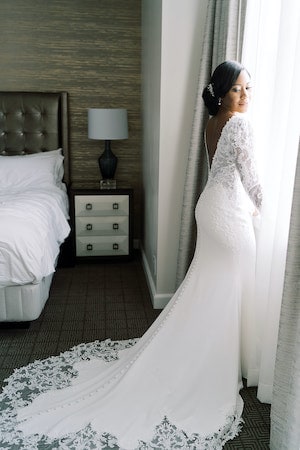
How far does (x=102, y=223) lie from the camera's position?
4004 mm

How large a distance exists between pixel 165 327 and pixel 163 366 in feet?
0.60

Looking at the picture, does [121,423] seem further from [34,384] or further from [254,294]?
[254,294]

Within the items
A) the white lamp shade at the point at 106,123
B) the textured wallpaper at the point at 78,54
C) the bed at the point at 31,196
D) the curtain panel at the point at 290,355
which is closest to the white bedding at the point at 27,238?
the bed at the point at 31,196

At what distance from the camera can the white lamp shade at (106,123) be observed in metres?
3.83

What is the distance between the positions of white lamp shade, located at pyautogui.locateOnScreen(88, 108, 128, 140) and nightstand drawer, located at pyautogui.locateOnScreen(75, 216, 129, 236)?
77 cm

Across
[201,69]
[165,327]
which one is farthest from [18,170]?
[165,327]

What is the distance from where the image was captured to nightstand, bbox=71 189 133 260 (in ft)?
12.9

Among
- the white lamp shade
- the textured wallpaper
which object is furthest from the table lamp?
the textured wallpaper

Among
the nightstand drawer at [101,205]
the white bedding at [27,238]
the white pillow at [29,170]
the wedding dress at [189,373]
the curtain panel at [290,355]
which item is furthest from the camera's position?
the nightstand drawer at [101,205]

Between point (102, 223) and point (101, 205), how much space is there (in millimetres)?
177

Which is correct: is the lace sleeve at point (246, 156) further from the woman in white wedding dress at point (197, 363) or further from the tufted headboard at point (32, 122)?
the tufted headboard at point (32, 122)

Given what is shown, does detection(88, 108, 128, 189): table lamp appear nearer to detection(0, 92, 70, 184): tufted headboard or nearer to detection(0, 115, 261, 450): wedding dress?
detection(0, 92, 70, 184): tufted headboard

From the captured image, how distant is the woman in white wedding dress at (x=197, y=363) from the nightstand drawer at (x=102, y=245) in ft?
6.45

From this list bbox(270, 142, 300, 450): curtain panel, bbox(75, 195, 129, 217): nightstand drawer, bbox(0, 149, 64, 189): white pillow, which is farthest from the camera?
bbox(75, 195, 129, 217): nightstand drawer
